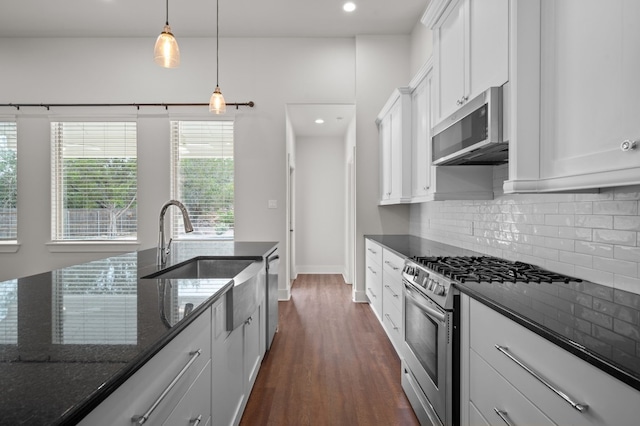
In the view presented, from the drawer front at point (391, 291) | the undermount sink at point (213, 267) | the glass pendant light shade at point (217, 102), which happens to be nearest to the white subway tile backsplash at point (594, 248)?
the drawer front at point (391, 291)

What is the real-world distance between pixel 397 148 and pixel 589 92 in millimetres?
2540

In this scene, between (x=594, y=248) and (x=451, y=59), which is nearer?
(x=594, y=248)

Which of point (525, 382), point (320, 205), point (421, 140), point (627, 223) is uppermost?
point (421, 140)

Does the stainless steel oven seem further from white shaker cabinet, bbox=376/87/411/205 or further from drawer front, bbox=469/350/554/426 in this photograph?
white shaker cabinet, bbox=376/87/411/205

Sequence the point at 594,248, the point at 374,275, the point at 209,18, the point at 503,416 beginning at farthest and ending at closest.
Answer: the point at 209,18 → the point at 374,275 → the point at 594,248 → the point at 503,416

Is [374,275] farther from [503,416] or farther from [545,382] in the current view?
[545,382]

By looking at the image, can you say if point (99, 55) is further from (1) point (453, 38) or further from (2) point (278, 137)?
(1) point (453, 38)

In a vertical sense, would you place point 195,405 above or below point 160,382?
below

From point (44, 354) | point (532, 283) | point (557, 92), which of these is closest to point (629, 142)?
point (557, 92)

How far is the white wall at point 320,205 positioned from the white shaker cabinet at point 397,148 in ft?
7.48

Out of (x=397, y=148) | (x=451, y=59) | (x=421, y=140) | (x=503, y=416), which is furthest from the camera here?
(x=397, y=148)

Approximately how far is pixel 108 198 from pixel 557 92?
16.1 ft

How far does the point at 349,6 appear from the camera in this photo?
3.86 m

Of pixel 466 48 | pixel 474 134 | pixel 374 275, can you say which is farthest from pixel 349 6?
pixel 374 275
